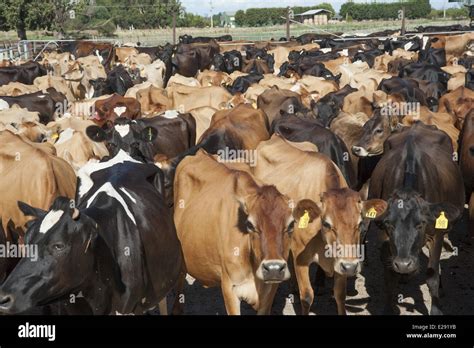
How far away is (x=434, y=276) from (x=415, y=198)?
103cm

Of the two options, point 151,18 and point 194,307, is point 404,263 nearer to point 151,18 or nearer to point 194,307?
point 194,307

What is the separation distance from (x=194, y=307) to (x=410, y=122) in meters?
4.14

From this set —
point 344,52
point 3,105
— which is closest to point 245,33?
point 344,52

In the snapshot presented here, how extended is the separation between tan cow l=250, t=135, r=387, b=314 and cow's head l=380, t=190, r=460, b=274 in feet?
0.59

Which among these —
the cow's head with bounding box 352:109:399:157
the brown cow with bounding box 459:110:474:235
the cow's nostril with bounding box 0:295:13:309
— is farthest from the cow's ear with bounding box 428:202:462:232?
the cow's nostril with bounding box 0:295:13:309

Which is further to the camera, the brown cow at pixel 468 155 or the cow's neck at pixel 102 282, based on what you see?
the brown cow at pixel 468 155

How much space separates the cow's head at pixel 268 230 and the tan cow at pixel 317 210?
Result: 1.71 feet

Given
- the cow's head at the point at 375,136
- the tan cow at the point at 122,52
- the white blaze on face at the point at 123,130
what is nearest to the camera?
the white blaze on face at the point at 123,130

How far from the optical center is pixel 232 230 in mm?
5578

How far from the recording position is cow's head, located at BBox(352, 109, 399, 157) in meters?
8.70

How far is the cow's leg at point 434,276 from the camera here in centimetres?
654

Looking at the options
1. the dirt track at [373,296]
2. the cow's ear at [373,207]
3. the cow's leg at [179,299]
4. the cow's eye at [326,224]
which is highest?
the cow's ear at [373,207]

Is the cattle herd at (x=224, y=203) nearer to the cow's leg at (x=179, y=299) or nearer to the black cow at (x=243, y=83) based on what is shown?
the cow's leg at (x=179, y=299)

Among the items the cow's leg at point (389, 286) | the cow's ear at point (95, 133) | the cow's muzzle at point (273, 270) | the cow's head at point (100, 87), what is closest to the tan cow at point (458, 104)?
the cow's leg at point (389, 286)
